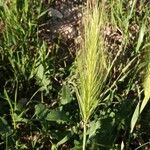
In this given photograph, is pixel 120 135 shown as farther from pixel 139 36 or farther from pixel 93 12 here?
pixel 93 12

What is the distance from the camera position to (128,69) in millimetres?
2193

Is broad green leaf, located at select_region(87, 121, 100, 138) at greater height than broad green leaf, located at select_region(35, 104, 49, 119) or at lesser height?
lesser

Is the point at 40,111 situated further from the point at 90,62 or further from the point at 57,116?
the point at 90,62

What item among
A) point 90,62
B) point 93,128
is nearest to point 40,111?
point 93,128

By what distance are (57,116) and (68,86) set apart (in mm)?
290

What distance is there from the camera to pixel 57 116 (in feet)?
5.90

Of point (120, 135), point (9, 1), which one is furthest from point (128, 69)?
point (9, 1)

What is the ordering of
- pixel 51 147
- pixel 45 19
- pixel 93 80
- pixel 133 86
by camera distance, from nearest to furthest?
1. pixel 93 80
2. pixel 51 147
3. pixel 133 86
4. pixel 45 19

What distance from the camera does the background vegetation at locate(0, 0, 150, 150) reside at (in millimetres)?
1789

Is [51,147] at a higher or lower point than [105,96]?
lower

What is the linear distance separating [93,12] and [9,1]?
86cm

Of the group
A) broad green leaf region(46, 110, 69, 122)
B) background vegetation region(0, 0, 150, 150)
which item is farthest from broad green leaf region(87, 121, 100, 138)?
broad green leaf region(46, 110, 69, 122)

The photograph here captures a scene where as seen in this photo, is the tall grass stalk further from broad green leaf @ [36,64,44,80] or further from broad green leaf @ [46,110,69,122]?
broad green leaf @ [36,64,44,80]

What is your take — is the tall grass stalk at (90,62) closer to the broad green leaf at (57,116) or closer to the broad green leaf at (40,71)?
the broad green leaf at (57,116)
